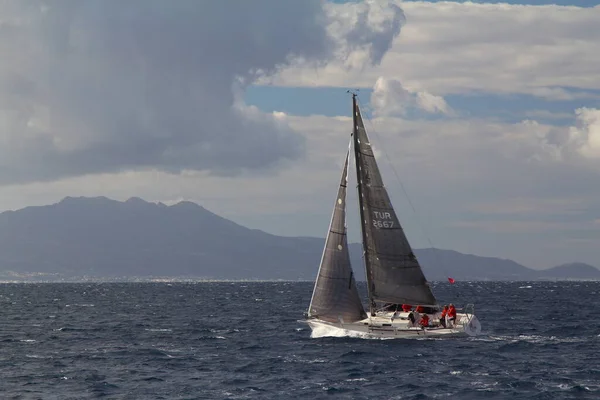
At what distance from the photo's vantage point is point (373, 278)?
62.3 meters

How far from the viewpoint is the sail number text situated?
62.2m

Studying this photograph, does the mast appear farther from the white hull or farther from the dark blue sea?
the dark blue sea

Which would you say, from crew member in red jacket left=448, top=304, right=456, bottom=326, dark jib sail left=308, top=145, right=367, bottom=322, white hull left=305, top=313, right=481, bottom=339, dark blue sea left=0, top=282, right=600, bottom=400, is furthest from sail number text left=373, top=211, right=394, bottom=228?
dark blue sea left=0, top=282, right=600, bottom=400

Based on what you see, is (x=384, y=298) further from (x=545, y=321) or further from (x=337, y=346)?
(x=545, y=321)

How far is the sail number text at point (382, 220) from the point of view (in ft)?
204

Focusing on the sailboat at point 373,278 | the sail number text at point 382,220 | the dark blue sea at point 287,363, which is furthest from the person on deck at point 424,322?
the sail number text at point 382,220

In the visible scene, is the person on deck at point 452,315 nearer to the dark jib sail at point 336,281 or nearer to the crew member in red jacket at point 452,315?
the crew member in red jacket at point 452,315

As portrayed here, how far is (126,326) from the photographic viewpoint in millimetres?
82938

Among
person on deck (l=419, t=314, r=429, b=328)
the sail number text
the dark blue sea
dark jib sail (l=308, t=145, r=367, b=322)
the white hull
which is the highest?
the sail number text

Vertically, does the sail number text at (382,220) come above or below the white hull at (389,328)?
above

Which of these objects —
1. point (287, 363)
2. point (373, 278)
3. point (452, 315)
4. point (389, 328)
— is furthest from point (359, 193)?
point (287, 363)

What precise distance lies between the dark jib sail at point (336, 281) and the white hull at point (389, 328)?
29.9 inches

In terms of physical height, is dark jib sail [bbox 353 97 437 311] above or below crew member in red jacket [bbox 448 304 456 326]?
above

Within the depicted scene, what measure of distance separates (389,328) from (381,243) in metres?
5.69
